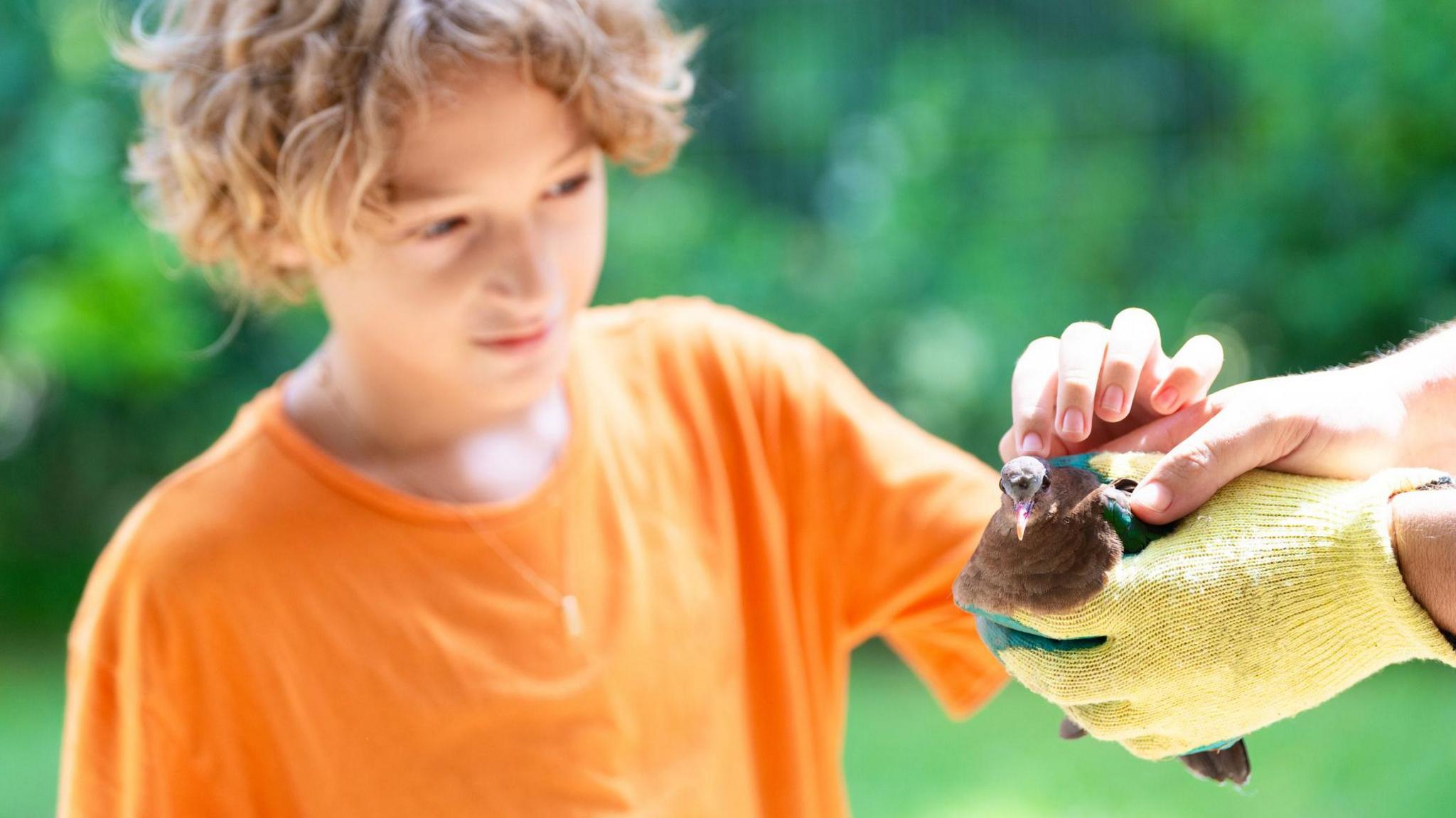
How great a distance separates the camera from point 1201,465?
2.42ft

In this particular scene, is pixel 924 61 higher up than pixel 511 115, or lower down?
lower down

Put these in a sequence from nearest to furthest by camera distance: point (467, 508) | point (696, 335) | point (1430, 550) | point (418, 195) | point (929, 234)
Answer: point (1430, 550), point (418, 195), point (467, 508), point (696, 335), point (929, 234)

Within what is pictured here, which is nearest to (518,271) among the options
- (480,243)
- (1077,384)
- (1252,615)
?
(480,243)

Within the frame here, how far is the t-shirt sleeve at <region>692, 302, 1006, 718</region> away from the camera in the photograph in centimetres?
112

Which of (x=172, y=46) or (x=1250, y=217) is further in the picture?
(x=1250, y=217)

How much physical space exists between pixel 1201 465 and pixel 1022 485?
0.10 m

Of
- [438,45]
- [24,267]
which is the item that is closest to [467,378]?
[438,45]

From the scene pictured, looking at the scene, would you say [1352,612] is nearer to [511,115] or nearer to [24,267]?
[511,115]

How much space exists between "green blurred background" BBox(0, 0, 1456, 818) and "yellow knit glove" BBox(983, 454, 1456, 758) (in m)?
1.71

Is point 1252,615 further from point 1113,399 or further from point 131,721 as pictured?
point 131,721

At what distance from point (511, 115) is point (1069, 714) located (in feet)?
1.84

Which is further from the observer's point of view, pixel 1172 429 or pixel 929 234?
pixel 929 234

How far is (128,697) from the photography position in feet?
3.27

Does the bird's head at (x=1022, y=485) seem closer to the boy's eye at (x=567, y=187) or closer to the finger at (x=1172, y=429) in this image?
the finger at (x=1172, y=429)
